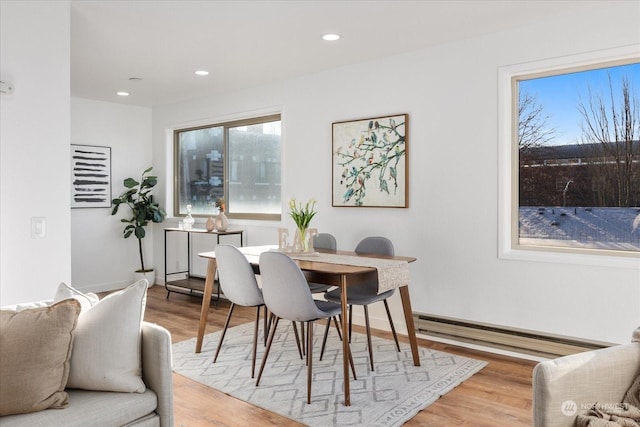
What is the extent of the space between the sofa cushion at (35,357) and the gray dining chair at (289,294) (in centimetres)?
126

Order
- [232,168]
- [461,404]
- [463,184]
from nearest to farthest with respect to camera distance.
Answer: [461,404]
[463,184]
[232,168]

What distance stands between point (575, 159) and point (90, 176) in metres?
5.35

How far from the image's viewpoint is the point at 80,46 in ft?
13.0

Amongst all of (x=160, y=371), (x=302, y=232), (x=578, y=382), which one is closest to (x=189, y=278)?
(x=302, y=232)

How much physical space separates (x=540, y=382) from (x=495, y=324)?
222cm

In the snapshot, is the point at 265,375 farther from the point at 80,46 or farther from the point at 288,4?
the point at 80,46

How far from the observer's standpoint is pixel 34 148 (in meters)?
2.68

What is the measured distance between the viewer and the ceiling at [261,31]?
3145mm

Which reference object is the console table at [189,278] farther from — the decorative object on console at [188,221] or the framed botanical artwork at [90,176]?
the framed botanical artwork at [90,176]

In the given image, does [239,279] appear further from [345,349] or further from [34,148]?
[34,148]

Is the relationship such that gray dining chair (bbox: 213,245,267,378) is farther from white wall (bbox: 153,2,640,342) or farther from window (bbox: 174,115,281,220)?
window (bbox: 174,115,281,220)

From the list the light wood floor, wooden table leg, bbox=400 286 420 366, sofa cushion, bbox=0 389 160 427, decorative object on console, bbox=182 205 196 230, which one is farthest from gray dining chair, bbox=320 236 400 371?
decorative object on console, bbox=182 205 196 230

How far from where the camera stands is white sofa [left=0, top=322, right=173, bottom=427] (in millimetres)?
1614

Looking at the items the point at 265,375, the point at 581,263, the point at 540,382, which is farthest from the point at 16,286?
the point at 581,263
